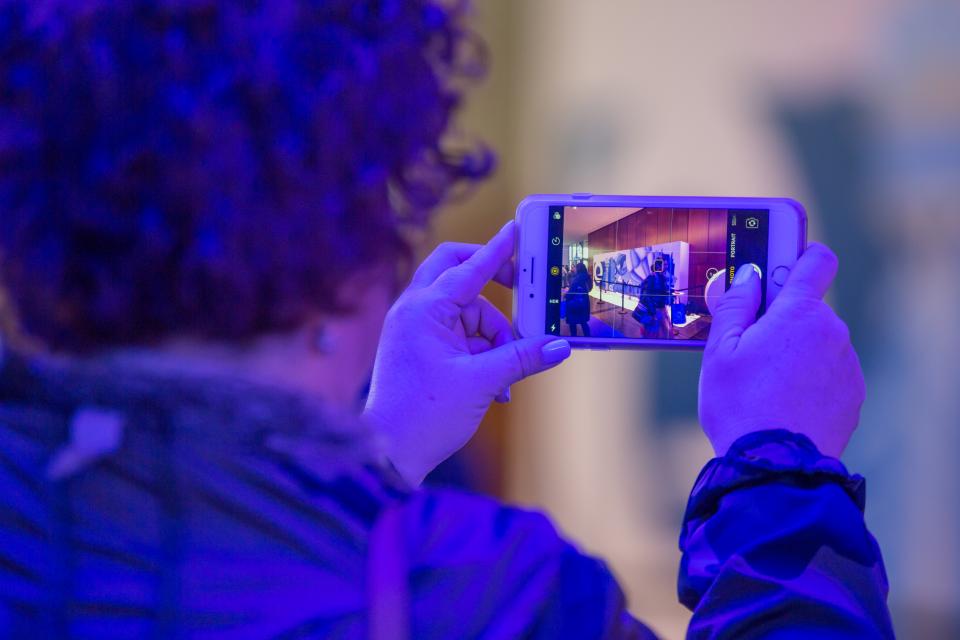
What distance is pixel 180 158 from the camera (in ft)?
1.06

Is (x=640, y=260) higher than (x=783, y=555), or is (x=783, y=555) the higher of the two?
(x=640, y=260)

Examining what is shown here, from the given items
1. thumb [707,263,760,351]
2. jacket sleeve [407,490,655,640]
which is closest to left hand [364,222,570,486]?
thumb [707,263,760,351]

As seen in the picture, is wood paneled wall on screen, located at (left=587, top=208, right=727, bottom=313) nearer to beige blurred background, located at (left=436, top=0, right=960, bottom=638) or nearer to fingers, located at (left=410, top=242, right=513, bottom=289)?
fingers, located at (left=410, top=242, right=513, bottom=289)

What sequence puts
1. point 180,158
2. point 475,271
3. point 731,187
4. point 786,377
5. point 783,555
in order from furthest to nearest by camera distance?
point 731,187 → point 475,271 → point 786,377 → point 783,555 → point 180,158

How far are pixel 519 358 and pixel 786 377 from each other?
0.61 feet

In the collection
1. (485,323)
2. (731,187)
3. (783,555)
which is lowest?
(783,555)

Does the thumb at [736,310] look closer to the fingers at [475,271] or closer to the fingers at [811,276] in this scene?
the fingers at [811,276]

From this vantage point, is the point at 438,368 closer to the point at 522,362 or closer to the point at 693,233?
the point at 522,362

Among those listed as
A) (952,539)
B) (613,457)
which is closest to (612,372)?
(613,457)

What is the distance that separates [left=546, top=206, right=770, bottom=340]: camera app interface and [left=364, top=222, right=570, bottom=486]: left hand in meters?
0.09

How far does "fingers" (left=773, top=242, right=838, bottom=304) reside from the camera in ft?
2.13

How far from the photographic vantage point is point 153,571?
1.11ft

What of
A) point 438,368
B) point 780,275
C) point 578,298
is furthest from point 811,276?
point 438,368

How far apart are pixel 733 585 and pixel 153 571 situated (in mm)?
292
